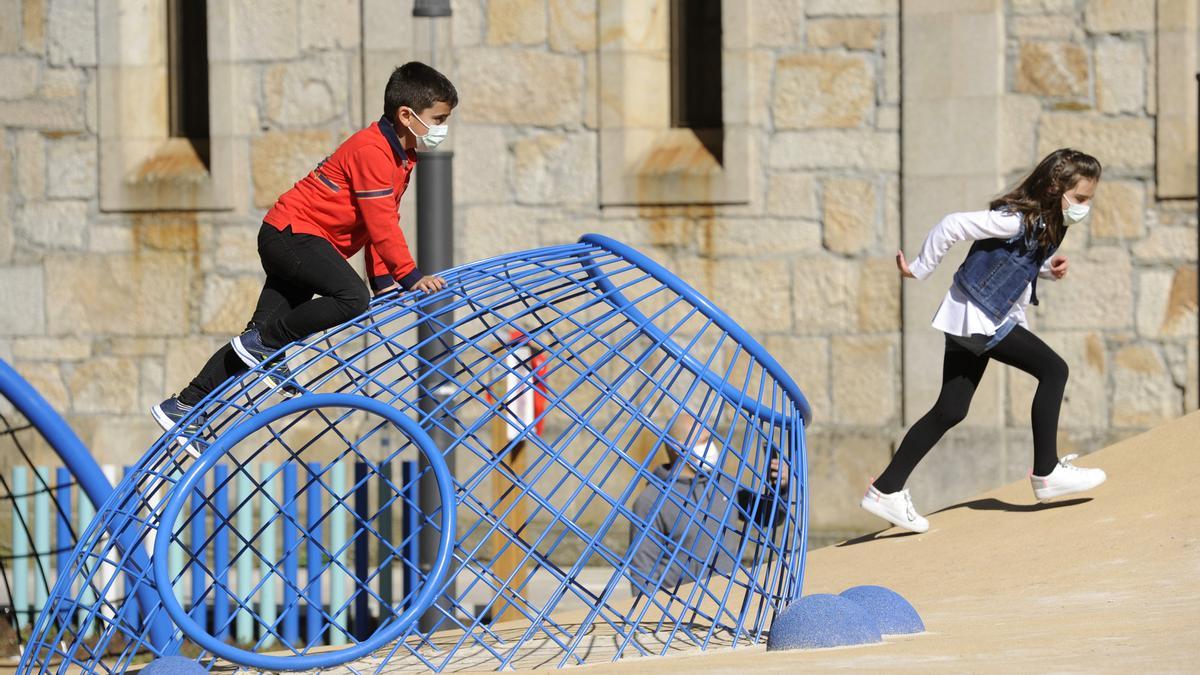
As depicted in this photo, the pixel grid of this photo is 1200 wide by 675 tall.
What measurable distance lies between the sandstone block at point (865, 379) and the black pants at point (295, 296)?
503 centimetres

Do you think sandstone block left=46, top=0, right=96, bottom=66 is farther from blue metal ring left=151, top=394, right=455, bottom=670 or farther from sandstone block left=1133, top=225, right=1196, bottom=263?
blue metal ring left=151, top=394, right=455, bottom=670

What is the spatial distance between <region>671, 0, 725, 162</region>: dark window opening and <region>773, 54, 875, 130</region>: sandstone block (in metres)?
0.70

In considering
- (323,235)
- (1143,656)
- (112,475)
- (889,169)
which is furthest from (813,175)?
(1143,656)

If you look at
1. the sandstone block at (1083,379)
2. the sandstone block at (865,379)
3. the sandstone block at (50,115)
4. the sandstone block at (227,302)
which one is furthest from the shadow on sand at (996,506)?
the sandstone block at (50,115)

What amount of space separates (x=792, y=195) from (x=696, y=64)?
1195mm

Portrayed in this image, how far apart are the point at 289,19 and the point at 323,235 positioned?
569 cm

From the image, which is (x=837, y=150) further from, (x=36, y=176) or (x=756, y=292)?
(x=36, y=176)

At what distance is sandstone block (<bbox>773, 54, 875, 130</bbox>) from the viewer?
34.9ft

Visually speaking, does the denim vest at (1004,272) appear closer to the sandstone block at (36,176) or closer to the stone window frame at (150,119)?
the stone window frame at (150,119)


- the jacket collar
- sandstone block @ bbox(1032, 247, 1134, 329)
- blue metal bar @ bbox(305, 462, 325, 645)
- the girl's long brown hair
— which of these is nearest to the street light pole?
blue metal bar @ bbox(305, 462, 325, 645)

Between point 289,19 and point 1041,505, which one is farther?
point 289,19

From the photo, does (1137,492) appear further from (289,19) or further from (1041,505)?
(289,19)

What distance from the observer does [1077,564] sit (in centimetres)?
625

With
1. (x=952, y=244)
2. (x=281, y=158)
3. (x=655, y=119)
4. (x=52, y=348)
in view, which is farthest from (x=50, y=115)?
(x=952, y=244)
